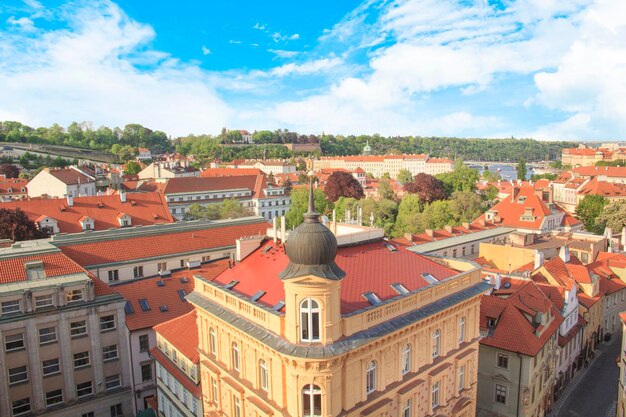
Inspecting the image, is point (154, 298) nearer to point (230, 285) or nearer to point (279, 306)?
point (230, 285)

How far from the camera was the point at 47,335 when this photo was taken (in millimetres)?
30469

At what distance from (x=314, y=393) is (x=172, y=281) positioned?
21186 mm

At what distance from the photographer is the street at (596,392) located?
34531mm

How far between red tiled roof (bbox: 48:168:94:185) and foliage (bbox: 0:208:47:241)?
46266mm

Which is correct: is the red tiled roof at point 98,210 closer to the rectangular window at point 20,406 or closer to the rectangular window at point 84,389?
the rectangular window at point 84,389

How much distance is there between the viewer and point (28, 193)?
95.8 meters

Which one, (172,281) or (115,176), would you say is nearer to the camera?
(172,281)

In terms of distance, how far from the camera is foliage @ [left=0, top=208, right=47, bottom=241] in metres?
49.0

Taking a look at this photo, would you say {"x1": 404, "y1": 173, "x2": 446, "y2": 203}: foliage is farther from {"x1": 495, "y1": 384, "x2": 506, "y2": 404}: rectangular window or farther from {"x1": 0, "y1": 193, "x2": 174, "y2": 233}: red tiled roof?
{"x1": 495, "y1": 384, "x2": 506, "y2": 404}: rectangular window

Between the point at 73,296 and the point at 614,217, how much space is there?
81268 millimetres

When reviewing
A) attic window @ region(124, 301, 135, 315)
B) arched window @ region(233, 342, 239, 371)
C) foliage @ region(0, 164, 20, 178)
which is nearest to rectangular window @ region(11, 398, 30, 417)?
attic window @ region(124, 301, 135, 315)

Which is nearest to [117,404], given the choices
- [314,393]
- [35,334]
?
[35,334]

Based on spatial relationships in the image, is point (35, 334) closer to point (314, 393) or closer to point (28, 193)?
point (314, 393)

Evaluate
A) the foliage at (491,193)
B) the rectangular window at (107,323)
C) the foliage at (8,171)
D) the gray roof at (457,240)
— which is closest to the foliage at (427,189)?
the foliage at (491,193)
